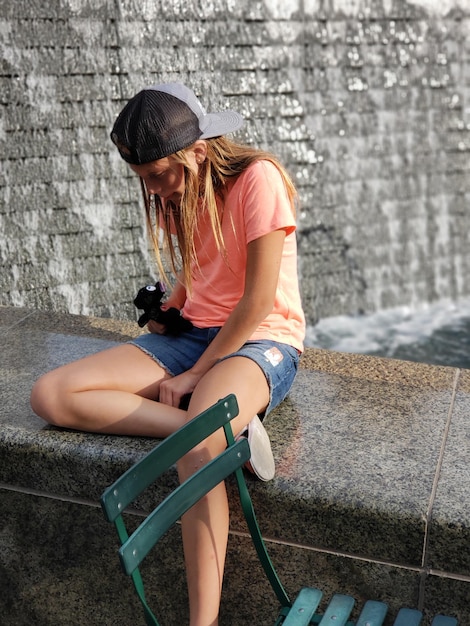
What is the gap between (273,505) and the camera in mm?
2396

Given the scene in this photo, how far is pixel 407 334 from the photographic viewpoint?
268 inches

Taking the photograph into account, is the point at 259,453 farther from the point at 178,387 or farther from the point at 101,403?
the point at 101,403

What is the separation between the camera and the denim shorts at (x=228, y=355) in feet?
8.62

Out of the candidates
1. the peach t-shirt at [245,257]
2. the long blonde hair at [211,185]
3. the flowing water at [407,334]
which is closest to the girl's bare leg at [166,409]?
the peach t-shirt at [245,257]

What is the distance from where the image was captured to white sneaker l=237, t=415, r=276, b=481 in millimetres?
2342

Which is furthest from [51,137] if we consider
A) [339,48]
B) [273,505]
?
[273,505]

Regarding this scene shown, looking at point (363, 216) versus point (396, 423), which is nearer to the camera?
point (396, 423)

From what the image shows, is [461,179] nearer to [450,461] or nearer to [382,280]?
[382,280]

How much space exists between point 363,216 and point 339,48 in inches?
52.1

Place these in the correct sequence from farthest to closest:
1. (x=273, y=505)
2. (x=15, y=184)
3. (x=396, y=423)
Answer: (x=15, y=184)
(x=396, y=423)
(x=273, y=505)

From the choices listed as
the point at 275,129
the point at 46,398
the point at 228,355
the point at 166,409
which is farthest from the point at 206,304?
the point at 275,129

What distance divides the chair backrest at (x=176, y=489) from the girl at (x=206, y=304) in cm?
12

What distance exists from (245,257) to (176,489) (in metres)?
0.95

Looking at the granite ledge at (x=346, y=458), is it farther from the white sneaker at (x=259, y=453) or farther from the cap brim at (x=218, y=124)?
the cap brim at (x=218, y=124)
